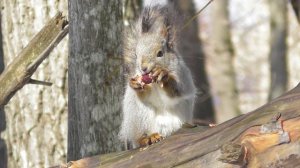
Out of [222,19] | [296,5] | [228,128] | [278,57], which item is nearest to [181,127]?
[228,128]

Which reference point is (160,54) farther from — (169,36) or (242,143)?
(242,143)

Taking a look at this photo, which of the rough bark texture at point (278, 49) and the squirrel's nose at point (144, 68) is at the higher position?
the rough bark texture at point (278, 49)

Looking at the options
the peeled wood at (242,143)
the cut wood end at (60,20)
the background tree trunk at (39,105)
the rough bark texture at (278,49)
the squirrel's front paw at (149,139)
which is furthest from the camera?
the rough bark texture at (278,49)

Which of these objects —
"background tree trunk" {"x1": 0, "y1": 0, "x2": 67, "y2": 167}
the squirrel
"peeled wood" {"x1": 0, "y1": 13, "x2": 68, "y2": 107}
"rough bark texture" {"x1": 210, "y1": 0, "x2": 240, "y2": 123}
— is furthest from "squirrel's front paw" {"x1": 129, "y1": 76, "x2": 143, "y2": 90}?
"rough bark texture" {"x1": 210, "y1": 0, "x2": 240, "y2": 123}

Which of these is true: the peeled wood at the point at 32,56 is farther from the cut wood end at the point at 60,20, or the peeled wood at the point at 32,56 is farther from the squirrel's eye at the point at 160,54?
the squirrel's eye at the point at 160,54

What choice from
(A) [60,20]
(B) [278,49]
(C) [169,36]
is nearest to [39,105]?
(A) [60,20]

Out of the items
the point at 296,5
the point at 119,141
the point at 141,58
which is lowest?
the point at 119,141

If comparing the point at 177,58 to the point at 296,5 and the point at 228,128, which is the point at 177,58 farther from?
the point at 296,5

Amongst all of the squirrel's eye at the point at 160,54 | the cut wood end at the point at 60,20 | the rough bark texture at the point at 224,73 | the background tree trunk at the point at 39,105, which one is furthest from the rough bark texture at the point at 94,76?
the rough bark texture at the point at 224,73
